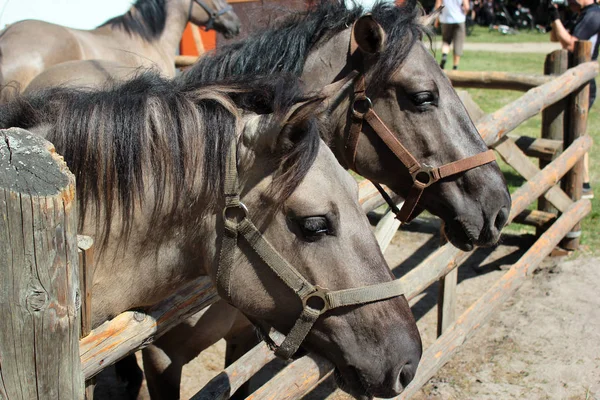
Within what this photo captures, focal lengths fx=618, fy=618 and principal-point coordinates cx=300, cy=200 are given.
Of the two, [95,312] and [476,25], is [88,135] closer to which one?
[95,312]

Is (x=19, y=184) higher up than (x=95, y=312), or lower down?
higher up

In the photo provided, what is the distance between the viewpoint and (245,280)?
185 centimetres

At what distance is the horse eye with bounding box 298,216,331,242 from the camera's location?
1774 millimetres

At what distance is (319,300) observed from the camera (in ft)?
5.93

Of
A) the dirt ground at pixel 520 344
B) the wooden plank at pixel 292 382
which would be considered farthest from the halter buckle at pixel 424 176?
the dirt ground at pixel 520 344

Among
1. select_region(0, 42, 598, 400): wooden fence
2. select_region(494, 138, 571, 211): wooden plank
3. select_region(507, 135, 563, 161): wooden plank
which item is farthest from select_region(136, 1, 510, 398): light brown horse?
select_region(507, 135, 563, 161): wooden plank

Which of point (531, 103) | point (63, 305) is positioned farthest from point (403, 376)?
point (531, 103)

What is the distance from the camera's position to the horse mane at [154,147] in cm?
177

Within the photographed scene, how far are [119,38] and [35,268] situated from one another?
6327mm

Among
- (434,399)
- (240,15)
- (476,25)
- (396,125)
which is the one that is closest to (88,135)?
(396,125)

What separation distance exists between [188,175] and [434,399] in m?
2.51

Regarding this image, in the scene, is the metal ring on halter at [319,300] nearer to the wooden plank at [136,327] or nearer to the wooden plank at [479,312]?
the wooden plank at [136,327]

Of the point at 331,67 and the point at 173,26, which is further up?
the point at 331,67

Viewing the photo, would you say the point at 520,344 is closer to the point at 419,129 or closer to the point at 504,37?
the point at 419,129
